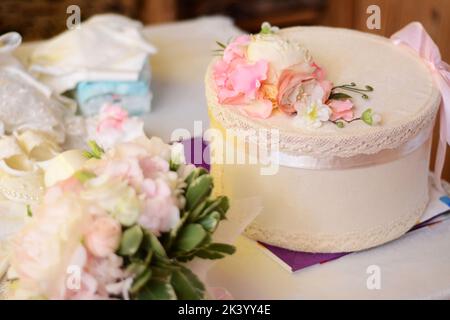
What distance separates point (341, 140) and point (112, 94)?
0.60 metres

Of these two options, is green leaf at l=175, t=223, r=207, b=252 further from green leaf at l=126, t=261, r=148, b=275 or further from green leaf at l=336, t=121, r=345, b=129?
green leaf at l=336, t=121, r=345, b=129

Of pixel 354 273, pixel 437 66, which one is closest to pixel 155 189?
pixel 354 273

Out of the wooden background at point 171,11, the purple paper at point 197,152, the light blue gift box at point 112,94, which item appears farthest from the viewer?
the wooden background at point 171,11

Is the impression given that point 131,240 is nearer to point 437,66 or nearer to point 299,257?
point 299,257

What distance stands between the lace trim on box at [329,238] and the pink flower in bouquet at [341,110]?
17 centimetres

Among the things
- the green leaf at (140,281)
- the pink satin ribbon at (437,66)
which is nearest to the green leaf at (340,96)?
the pink satin ribbon at (437,66)

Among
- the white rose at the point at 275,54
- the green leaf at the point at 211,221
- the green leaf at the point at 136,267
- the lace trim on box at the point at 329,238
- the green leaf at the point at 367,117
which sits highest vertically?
the white rose at the point at 275,54

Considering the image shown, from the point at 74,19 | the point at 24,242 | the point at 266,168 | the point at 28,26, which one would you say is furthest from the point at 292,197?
the point at 28,26

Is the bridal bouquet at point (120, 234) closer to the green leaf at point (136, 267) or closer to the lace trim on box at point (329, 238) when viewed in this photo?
the green leaf at point (136, 267)

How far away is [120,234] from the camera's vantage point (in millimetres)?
692

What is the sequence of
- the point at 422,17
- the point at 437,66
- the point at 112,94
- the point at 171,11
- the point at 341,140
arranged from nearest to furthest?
the point at 341,140
the point at 437,66
the point at 112,94
the point at 422,17
the point at 171,11

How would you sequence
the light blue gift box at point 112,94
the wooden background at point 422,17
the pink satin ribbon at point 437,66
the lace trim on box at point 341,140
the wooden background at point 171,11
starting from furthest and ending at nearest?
the wooden background at point 171,11, the wooden background at point 422,17, the light blue gift box at point 112,94, the pink satin ribbon at point 437,66, the lace trim on box at point 341,140

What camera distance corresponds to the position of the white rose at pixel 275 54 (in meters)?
0.89
